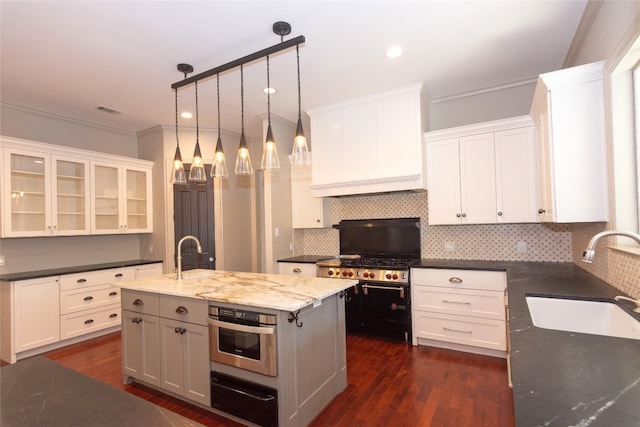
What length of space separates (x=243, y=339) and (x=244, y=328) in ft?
0.32

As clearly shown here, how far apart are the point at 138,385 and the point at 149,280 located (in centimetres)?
87

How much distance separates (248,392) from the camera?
2020 millimetres

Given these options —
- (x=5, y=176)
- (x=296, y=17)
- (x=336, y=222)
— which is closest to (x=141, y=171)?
(x=5, y=176)

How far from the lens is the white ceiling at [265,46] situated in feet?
7.20

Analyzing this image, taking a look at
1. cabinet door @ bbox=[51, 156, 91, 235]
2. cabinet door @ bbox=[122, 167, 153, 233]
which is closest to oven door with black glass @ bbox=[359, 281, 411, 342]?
cabinet door @ bbox=[122, 167, 153, 233]

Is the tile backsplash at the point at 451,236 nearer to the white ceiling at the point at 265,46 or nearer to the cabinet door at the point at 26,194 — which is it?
the white ceiling at the point at 265,46

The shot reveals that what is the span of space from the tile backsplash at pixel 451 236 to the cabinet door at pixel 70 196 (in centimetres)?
275

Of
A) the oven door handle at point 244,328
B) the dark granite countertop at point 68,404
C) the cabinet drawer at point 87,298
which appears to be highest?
the dark granite countertop at point 68,404

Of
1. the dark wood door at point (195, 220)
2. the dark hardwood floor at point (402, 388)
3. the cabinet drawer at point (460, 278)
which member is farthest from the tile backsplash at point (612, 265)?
the dark wood door at point (195, 220)

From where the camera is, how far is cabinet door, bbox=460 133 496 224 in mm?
3285

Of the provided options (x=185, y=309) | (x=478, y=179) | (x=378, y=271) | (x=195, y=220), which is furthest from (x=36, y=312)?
(x=478, y=179)

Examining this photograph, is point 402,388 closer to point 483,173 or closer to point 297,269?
point 297,269

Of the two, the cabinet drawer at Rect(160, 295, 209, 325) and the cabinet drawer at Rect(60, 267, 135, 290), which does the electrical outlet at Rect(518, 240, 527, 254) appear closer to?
the cabinet drawer at Rect(160, 295, 209, 325)

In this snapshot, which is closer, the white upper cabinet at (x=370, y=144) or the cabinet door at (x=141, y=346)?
the cabinet door at (x=141, y=346)
